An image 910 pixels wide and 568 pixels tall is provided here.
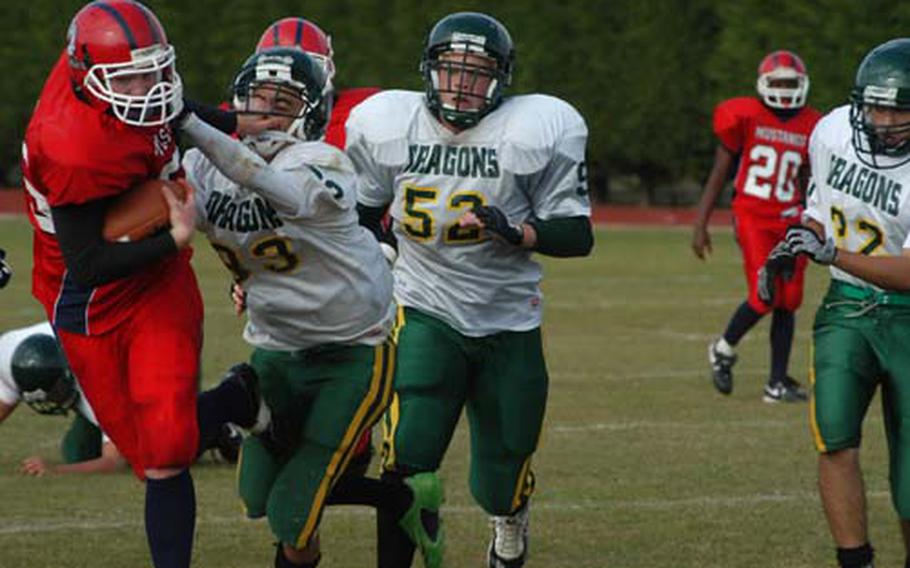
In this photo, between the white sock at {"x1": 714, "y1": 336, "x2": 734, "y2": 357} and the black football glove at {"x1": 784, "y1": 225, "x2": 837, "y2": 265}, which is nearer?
the black football glove at {"x1": 784, "y1": 225, "x2": 837, "y2": 265}

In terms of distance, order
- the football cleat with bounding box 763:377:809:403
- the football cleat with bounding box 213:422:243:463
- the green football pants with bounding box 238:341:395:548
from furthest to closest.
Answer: the football cleat with bounding box 763:377:809:403 → the football cleat with bounding box 213:422:243:463 → the green football pants with bounding box 238:341:395:548

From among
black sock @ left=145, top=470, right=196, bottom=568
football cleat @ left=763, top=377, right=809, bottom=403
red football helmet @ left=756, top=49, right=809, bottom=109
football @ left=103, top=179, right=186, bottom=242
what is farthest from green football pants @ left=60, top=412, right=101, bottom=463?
red football helmet @ left=756, top=49, right=809, bottom=109

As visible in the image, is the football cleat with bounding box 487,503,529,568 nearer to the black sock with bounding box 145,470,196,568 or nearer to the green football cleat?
the green football cleat

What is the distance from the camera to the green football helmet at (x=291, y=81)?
16.6 feet

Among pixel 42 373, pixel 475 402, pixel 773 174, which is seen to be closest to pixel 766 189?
pixel 773 174

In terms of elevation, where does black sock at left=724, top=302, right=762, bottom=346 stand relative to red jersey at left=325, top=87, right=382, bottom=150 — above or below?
below

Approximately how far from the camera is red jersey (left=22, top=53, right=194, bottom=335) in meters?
4.72

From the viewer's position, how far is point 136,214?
4.82 meters

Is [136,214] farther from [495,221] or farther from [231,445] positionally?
[231,445]

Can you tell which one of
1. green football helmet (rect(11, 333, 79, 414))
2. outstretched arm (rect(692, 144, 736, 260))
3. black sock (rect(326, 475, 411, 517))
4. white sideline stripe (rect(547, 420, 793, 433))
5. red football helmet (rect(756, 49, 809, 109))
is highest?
black sock (rect(326, 475, 411, 517))

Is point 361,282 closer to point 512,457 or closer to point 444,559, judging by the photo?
point 512,457

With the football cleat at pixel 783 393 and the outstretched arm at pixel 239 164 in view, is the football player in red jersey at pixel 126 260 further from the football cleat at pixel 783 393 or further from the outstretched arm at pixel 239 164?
the football cleat at pixel 783 393

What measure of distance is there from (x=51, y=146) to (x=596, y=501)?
291cm

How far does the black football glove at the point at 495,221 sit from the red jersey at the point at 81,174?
818 millimetres
